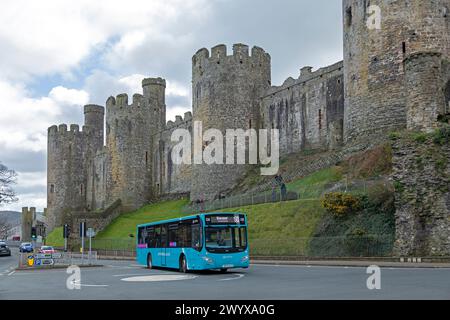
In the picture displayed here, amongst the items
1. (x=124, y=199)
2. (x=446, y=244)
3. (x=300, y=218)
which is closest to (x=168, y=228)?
(x=300, y=218)

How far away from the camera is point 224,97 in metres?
48.1

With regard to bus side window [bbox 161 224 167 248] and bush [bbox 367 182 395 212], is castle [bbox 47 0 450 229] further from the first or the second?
bus side window [bbox 161 224 167 248]

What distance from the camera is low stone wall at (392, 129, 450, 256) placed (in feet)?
79.3

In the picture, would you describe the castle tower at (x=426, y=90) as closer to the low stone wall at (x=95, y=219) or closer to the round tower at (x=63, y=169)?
the low stone wall at (x=95, y=219)

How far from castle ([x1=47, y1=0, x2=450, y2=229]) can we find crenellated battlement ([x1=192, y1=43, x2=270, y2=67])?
8cm

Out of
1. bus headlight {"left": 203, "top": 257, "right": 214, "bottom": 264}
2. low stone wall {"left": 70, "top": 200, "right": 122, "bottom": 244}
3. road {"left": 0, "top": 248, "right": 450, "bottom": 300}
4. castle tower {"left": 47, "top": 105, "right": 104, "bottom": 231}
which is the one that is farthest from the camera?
castle tower {"left": 47, "top": 105, "right": 104, "bottom": 231}

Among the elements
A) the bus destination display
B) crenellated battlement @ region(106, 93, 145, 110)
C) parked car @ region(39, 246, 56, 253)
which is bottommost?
parked car @ region(39, 246, 56, 253)

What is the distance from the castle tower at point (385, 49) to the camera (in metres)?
33.8

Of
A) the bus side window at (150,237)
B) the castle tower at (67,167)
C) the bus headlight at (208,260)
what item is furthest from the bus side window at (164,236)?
the castle tower at (67,167)

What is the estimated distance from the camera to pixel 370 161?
32.8 m

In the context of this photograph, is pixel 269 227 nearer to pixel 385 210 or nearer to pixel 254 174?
pixel 385 210

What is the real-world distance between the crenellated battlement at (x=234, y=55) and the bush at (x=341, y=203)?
69.1ft

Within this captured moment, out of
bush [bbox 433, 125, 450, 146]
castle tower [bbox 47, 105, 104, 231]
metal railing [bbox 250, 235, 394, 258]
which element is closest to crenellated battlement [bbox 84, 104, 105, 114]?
castle tower [bbox 47, 105, 104, 231]

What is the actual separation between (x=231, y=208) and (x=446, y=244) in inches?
739
